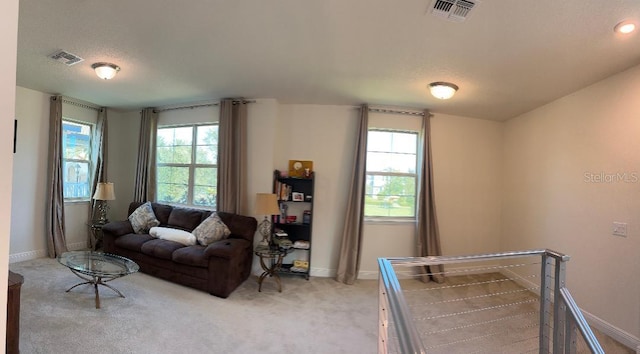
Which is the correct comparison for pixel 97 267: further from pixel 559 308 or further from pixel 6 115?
pixel 559 308

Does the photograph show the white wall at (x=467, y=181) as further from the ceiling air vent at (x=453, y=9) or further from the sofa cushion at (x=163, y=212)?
the sofa cushion at (x=163, y=212)

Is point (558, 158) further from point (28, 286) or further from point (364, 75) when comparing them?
point (28, 286)

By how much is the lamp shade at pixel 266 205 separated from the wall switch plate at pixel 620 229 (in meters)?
3.50

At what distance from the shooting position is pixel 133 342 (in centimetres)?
233

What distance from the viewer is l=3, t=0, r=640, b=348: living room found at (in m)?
3.10

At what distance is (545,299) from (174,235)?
4.00 metres

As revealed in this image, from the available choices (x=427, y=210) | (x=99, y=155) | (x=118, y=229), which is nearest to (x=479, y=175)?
(x=427, y=210)

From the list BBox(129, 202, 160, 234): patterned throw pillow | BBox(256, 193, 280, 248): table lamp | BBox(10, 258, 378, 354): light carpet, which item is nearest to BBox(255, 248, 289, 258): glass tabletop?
BBox(256, 193, 280, 248): table lamp

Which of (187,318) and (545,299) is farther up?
(545,299)

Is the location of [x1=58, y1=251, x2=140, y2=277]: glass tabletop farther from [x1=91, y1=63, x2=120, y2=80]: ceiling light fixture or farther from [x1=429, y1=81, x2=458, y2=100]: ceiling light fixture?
[x1=429, y1=81, x2=458, y2=100]: ceiling light fixture

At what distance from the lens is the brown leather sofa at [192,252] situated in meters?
3.31

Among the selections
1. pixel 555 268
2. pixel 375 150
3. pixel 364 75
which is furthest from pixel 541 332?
pixel 375 150

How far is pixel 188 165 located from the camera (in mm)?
4793

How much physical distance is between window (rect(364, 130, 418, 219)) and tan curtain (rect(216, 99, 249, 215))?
1.84 meters
